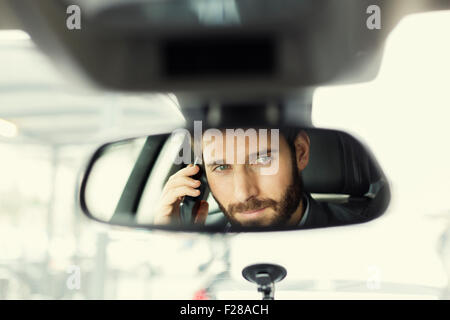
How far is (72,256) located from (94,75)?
12.8 ft

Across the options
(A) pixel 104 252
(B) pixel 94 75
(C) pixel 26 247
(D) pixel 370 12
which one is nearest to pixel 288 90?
(D) pixel 370 12

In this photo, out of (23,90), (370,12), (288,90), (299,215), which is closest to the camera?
(299,215)

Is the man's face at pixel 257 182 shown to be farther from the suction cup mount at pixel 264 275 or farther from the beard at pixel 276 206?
the suction cup mount at pixel 264 275

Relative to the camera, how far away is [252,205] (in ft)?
3.25

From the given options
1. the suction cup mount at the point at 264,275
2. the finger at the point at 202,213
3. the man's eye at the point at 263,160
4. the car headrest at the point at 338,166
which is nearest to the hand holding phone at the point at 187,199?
the finger at the point at 202,213

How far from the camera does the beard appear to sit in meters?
0.94

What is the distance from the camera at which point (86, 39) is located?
4.83ft

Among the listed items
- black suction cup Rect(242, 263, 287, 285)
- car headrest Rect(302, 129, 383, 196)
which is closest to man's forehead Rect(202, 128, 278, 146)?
car headrest Rect(302, 129, 383, 196)

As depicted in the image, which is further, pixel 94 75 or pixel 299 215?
pixel 94 75

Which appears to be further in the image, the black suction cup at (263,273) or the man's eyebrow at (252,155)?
the black suction cup at (263,273)

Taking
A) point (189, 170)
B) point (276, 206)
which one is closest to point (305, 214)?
point (276, 206)

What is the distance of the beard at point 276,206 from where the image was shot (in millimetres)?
944
